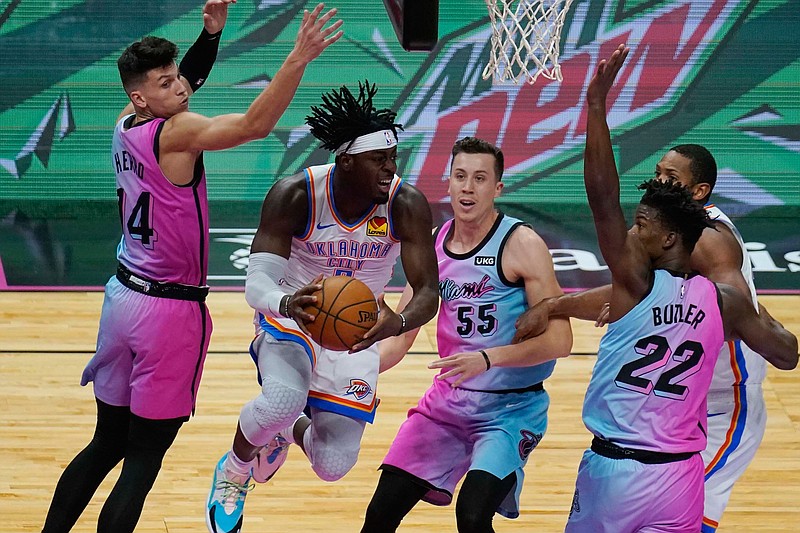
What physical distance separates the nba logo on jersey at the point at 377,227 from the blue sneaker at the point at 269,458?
1005mm

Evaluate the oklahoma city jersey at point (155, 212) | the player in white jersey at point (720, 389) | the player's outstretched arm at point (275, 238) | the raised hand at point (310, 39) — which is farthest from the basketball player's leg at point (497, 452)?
the raised hand at point (310, 39)

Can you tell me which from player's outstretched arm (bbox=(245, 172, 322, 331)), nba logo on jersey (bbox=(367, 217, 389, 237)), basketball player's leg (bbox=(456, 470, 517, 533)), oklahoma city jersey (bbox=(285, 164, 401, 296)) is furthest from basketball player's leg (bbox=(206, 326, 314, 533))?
basketball player's leg (bbox=(456, 470, 517, 533))

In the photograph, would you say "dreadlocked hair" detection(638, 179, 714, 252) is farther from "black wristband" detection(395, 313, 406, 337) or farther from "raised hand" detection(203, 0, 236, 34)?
"raised hand" detection(203, 0, 236, 34)

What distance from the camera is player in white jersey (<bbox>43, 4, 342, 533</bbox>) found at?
4312 millimetres

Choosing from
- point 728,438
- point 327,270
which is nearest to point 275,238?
point 327,270

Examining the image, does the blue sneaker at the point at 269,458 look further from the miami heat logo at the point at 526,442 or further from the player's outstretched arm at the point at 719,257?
the player's outstretched arm at the point at 719,257

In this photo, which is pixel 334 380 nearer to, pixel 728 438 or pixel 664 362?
pixel 664 362

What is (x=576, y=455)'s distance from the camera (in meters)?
6.13

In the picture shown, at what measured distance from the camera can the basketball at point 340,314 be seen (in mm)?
4078

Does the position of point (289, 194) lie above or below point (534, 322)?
above

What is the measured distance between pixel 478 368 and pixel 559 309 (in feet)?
1.35

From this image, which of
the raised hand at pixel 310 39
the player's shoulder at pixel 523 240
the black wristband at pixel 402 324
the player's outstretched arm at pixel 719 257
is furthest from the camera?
the player's shoulder at pixel 523 240

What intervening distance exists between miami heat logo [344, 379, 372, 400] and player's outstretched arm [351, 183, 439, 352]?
411mm

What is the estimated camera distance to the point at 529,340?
4559 millimetres
